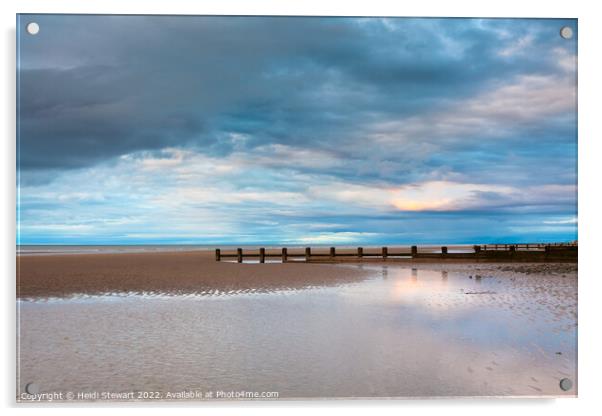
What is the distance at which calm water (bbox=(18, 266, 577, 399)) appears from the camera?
6.84m

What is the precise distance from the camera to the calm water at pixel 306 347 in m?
6.84

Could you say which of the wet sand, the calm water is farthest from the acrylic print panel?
the wet sand

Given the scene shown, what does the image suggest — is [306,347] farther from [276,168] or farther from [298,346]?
[276,168]

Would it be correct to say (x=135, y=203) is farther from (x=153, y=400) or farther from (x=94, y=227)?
(x=153, y=400)

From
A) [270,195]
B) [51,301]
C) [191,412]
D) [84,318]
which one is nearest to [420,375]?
[191,412]

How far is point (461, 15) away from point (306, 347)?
6.30m

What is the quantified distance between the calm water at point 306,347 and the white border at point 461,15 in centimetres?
35

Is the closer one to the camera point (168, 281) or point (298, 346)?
point (298, 346)

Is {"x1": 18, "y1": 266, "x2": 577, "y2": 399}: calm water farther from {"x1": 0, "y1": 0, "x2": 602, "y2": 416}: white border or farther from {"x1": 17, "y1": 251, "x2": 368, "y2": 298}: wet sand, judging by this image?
{"x1": 17, "y1": 251, "x2": 368, "y2": 298}: wet sand

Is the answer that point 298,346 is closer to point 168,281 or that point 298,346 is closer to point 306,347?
point 306,347

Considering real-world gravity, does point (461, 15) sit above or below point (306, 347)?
above

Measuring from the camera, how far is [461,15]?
7.96 meters

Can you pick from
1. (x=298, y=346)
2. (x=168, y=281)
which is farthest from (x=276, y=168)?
(x=168, y=281)

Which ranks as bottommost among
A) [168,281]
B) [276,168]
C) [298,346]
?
[168,281]
